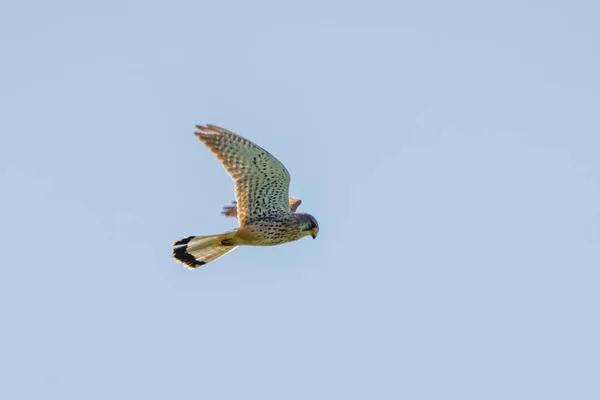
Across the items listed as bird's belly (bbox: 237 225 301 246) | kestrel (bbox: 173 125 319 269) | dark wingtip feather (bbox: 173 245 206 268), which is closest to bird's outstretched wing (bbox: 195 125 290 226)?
kestrel (bbox: 173 125 319 269)

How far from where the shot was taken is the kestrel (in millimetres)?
18750

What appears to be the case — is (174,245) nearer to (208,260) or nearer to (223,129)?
(208,260)

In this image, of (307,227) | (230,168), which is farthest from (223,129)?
(307,227)

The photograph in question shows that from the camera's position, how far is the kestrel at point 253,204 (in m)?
18.8

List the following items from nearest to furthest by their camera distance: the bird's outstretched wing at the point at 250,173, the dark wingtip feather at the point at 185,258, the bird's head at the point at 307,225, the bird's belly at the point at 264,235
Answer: the bird's outstretched wing at the point at 250,173
the bird's belly at the point at 264,235
the bird's head at the point at 307,225
the dark wingtip feather at the point at 185,258

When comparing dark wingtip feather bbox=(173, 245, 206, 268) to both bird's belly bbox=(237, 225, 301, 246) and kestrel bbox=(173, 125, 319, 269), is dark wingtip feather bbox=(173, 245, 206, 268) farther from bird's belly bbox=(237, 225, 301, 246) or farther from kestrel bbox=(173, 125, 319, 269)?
bird's belly bbox=(237, 225, 301, 246)

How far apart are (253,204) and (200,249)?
0.99m

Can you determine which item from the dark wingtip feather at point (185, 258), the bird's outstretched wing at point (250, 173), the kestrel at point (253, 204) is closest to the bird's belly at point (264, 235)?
the kestrel at point (253, 204)

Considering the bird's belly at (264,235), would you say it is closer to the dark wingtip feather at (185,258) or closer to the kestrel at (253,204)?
the kestrel at (253,204)

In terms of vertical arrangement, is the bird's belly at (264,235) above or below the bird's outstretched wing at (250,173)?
below

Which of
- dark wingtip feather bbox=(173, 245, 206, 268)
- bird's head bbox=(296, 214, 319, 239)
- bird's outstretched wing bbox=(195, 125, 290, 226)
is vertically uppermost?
bird's outstretched wing bbox=(195, 125, 290, 226)

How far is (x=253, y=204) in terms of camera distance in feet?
62.8

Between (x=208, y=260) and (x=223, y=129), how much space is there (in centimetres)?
205

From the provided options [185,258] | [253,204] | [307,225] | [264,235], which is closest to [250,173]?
[253,204]
